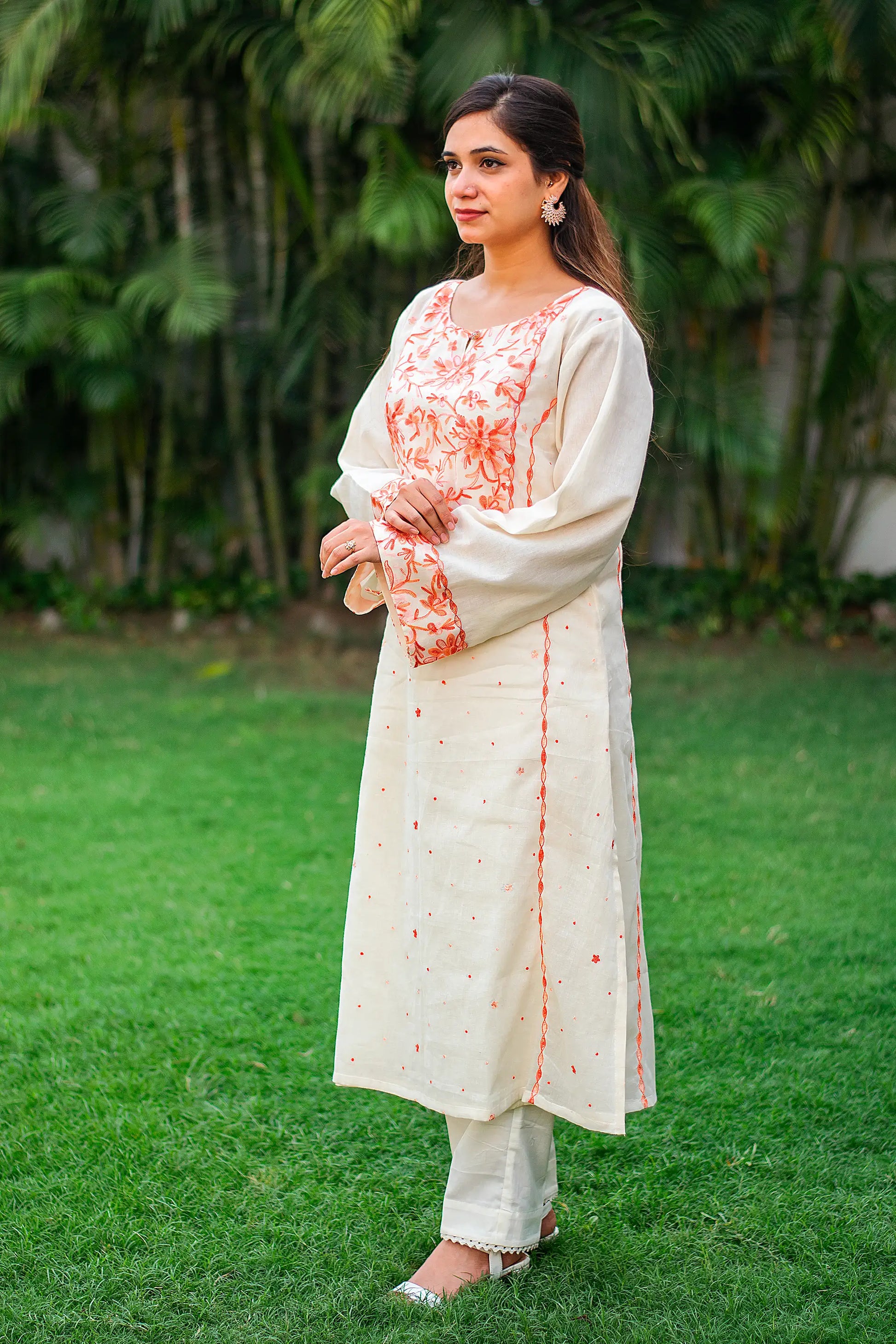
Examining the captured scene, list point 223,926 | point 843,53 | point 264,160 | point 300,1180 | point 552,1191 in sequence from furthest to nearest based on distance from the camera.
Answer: point 264,160 < point 843,53 < point 223,926 < point 300,1180 < point 552,1191

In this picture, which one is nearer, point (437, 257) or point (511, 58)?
point (511, 58)

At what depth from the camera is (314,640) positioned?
7031 mm

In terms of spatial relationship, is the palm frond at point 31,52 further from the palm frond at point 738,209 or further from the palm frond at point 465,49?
the palm frond at point 738,209

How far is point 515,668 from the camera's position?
6.51 ft

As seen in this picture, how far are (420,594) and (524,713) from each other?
23cm

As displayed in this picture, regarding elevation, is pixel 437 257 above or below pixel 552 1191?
above

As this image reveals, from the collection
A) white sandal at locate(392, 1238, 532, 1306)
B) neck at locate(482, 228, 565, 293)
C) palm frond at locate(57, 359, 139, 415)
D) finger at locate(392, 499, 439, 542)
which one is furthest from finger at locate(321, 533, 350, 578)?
palm frond at locate(57, 359, 139, 415)

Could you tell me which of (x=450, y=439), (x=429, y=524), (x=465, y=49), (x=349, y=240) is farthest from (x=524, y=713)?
(x=349, y=240)

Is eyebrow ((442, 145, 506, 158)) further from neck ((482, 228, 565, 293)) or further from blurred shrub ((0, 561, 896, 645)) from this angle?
blurred shrub ((0, 561, 896, 645))

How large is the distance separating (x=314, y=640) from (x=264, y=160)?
2467 millimetres

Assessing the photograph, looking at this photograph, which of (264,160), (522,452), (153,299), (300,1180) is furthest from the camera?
(264,160)

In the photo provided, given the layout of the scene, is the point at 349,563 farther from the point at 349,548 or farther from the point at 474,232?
the point at 474,232

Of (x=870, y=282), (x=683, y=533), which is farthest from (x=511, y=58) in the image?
(x=683, y=533)

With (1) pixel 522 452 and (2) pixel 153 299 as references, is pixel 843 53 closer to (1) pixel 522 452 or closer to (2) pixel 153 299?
(2) pixel 153 299
